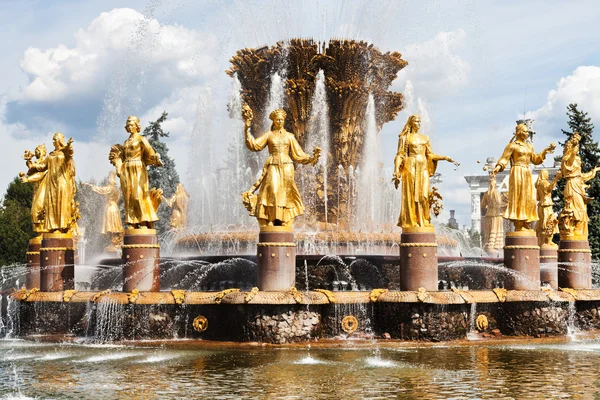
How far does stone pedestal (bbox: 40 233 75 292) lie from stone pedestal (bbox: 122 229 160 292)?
6.93ft

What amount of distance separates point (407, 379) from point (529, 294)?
220 inches

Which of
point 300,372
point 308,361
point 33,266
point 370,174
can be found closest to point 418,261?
point 308,361

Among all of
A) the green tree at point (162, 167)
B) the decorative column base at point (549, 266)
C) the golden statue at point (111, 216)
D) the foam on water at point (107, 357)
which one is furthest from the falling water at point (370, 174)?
the green tree at point (162, 167)

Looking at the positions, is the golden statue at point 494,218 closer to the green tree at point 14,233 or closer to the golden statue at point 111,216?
the golden statue at point 111,216

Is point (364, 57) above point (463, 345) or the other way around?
above

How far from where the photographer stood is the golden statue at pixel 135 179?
1507 centimetres

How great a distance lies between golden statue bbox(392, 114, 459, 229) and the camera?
14281 mm

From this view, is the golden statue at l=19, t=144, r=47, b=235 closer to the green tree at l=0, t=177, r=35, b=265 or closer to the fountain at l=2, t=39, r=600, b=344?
the fountain at l=2, t=39, r=600, b=344

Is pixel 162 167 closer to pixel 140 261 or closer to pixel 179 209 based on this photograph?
pixel 179 209

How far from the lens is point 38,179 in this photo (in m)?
17.2

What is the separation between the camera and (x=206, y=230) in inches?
798

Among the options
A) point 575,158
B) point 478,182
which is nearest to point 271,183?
point 575,158

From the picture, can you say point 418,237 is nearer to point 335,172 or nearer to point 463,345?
point 463,345

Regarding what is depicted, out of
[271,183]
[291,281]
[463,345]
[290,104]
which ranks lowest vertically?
[463,345]
